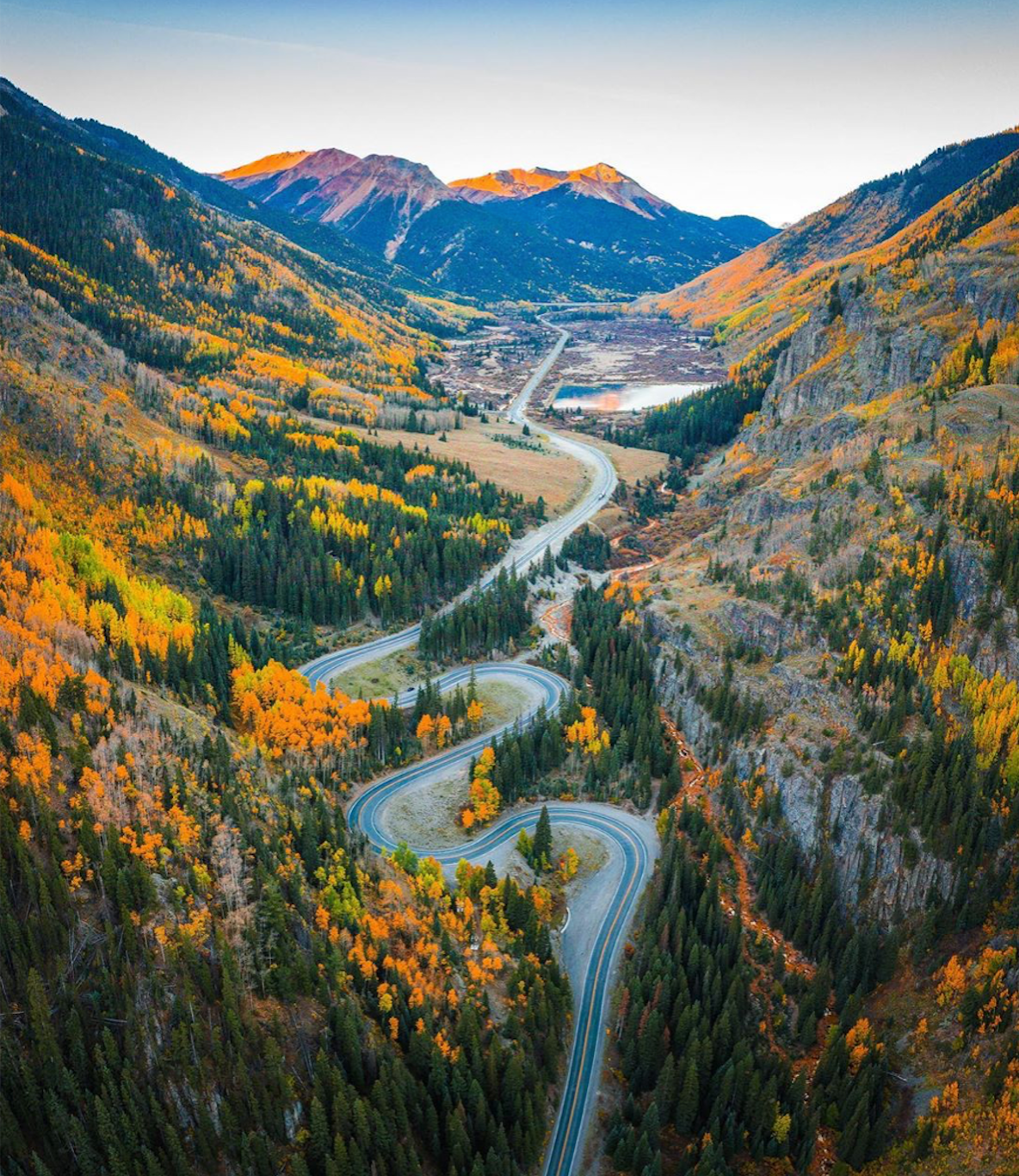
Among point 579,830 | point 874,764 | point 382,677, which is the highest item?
point 874,764

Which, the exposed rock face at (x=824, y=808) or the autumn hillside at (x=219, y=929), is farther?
the exposed rock face at (x=824, y=808)

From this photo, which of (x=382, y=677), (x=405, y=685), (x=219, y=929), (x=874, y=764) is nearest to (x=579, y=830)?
(x=874, y=764)

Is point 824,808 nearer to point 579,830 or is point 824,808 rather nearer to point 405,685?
point 579,830

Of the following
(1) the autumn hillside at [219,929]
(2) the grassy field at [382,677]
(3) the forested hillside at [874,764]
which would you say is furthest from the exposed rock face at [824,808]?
(2) the grassy field at [382,677]

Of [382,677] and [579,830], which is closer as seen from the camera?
[579,830]

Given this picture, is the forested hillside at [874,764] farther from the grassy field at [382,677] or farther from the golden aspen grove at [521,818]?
the grassy field at [382,677]

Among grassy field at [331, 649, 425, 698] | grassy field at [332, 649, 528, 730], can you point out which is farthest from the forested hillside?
grassy field at [331, 649, 425, 698]

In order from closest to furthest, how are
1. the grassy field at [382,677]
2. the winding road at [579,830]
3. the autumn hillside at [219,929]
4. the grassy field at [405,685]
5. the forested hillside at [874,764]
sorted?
the autumn hillside at [219,929] → the forested hillside at [874,764] → the winding road at [579,830] → the grassy field at [405,685] → the grassy field at [382,677]

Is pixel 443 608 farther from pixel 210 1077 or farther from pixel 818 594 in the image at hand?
pixel 210 1077

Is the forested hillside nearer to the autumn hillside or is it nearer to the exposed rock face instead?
the exposed rock face
